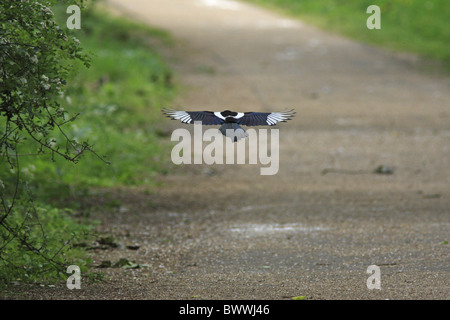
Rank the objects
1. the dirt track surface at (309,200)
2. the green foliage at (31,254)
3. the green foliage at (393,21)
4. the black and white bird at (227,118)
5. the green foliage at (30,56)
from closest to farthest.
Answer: the black and white bird at (227,118) < the green foliage at (30,56) < the green foliage at (31,254) < the dirt track surface at (309,200) < the green foliage at (393,21)

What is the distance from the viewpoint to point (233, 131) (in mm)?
3232

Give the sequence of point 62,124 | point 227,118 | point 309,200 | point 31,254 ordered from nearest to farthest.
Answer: point 227,118
point 62,124
point 31,254
point 309,200

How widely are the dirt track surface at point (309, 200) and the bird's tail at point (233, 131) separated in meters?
1.50

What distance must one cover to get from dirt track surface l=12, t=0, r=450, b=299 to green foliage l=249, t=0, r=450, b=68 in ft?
3.79

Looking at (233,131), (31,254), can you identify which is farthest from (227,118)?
(31,254)

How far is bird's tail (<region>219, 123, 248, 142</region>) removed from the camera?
10.4 feet

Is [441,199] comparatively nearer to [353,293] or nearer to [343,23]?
[353,293]

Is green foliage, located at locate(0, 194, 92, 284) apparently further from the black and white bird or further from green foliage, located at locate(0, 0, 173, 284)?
the black and white bird

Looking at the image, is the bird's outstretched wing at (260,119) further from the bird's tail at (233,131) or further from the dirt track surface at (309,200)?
the dirt track surface at (309,200)

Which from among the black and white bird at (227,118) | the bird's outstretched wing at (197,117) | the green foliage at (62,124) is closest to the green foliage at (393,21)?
the green foliage at (62,124)

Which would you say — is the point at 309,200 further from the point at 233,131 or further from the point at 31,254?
the point at 233,131

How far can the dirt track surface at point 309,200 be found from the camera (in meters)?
4.83

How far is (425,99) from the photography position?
39.2 feet

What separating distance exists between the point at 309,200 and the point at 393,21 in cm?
1224
